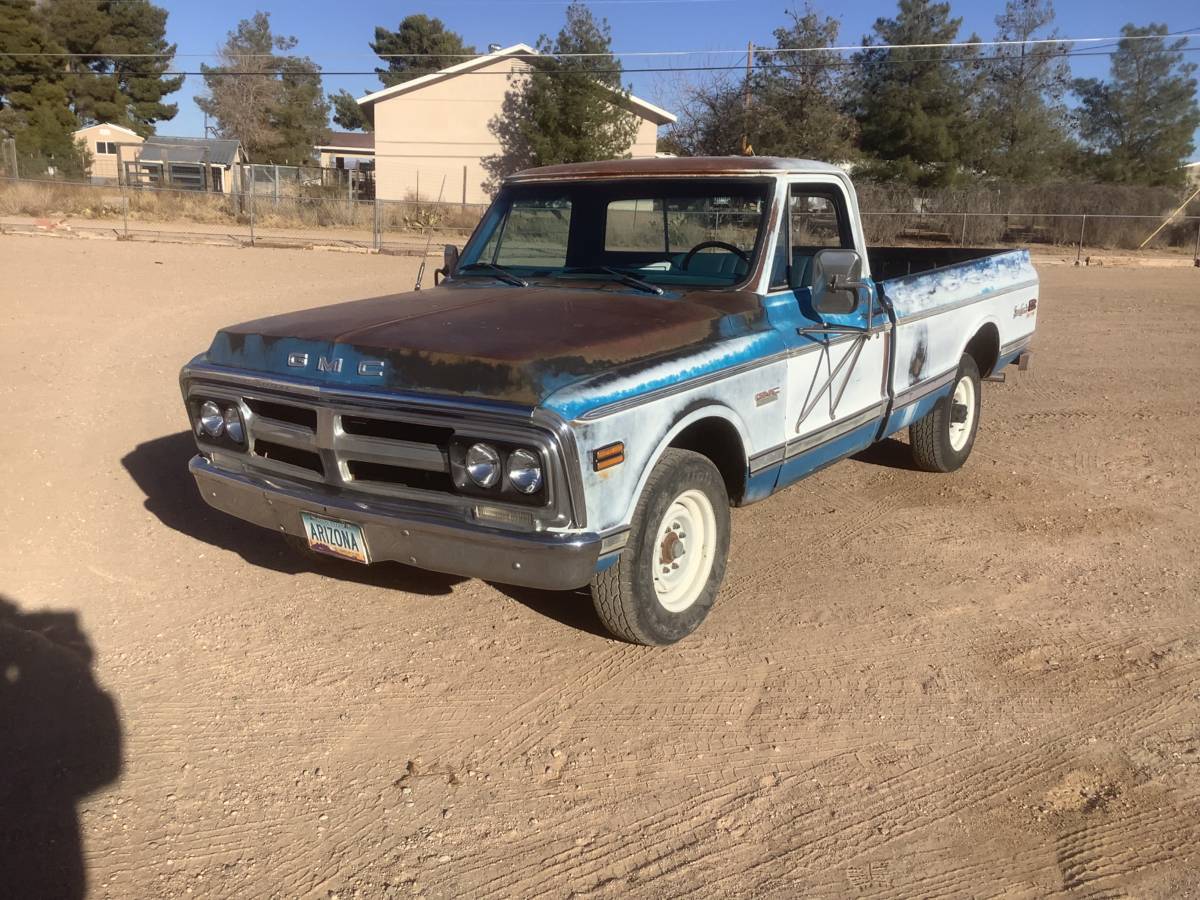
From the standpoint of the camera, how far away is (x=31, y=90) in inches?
2028

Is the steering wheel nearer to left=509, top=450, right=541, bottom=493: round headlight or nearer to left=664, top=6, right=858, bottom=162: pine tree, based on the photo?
left=509, top=450, right=541, bottom=493: round headlight

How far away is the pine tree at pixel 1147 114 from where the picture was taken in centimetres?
3981

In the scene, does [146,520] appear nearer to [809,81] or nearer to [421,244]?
[421,244]

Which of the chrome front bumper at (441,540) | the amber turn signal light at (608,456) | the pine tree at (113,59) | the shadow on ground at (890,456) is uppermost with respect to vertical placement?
the pine tree at (113,59)

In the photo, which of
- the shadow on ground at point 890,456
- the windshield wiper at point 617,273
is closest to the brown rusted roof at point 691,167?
the windshield wiper at point 617,273

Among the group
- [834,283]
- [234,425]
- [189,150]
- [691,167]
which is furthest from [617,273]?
[189,150]

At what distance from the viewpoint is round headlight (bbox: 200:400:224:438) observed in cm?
443

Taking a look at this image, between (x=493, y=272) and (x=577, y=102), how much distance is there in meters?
33.0

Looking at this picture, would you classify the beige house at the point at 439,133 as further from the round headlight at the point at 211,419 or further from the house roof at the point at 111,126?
the round headlight at the point at 211,419

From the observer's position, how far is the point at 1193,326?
14.2 metres

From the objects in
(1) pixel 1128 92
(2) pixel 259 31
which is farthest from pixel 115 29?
(1) pixel 1128 92

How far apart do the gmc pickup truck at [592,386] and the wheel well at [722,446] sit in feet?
0.04

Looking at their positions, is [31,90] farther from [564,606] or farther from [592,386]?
[592,386]

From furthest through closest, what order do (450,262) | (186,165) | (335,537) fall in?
(186,165) → (450,262) → (335,537)
